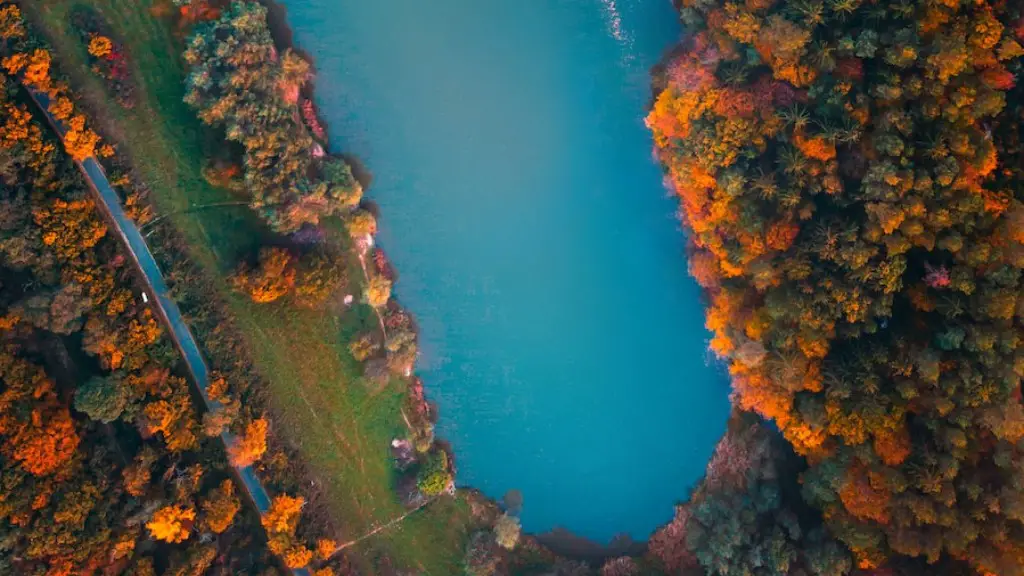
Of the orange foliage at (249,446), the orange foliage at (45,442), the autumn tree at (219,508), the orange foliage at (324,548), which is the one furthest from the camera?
the orange foliage at (324,548)

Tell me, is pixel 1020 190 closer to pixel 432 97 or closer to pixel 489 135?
pixel 489 135

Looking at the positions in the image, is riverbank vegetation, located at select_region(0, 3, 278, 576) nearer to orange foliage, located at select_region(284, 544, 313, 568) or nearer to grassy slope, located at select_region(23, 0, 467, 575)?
orange foliage, located at select_region(284, 544, 313, 568)

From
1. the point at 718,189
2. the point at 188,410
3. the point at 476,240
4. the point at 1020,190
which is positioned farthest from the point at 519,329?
the point at 1020,190

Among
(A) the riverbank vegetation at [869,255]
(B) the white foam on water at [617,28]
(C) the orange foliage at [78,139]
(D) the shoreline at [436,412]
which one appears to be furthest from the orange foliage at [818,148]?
(C) the orange foliage at [78,139]

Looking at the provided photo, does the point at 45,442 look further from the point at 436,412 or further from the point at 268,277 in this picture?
the point at 436,412

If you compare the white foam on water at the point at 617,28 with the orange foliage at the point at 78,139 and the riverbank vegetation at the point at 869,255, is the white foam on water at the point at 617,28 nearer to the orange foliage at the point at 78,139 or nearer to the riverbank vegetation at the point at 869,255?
the riverbank vegetation at the point at 869,255

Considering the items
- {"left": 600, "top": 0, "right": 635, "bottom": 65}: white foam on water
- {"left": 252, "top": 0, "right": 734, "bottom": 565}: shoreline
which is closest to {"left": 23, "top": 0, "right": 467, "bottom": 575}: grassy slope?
{"left": 252, "top": 0, "right": 734, "bottom": 565}: shoreline

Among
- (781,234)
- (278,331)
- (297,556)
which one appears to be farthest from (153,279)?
(781,234)
